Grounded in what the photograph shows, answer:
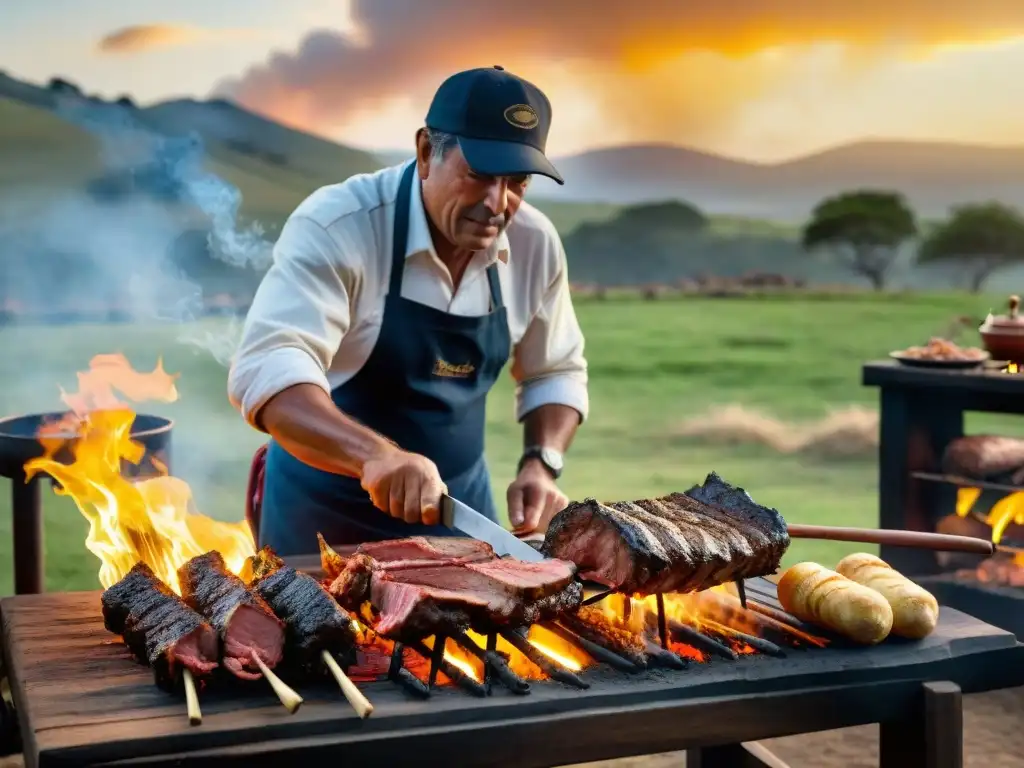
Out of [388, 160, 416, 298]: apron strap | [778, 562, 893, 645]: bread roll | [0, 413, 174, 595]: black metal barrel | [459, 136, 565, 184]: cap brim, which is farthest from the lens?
[0, 413, 174, 595]: black metal barrel

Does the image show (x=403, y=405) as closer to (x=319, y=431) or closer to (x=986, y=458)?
(x=319, y=431)

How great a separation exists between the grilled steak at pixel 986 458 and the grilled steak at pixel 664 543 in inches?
142

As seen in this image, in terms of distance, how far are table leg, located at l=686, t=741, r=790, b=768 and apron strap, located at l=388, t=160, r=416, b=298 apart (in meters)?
1.76

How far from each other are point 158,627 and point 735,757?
2084mm

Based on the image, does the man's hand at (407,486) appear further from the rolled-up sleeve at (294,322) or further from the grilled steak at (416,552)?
the rolled-up sleeve at (294,322)

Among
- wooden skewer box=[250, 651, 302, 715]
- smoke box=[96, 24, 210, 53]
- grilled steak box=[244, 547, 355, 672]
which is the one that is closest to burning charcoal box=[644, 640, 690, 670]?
grilled steak box=[244, 547, 355, 672]

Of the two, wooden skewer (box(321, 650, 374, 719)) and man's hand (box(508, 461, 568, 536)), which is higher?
man's hand (box(508, 461, 568, 536))

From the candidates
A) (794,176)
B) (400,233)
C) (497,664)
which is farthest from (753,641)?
(794,176)

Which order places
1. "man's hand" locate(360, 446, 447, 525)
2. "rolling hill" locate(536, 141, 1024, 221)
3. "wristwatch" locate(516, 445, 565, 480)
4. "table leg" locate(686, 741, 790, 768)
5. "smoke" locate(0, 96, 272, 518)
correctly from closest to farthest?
"man's hand" locate(360, 446, 447, 525) → "table leg" locate(686, 741, 790, 768) → "wristwatch" locate(516, 445, 565, 480) → "smoke" locate(0, 96, 272, 518) → "rolling hill" locate(536, 141, 1024, 221)

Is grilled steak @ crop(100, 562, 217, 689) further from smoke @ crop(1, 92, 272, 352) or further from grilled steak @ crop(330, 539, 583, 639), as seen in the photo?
smoke @ crop(1, 92, 272, 352)

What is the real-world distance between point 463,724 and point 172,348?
6476mm

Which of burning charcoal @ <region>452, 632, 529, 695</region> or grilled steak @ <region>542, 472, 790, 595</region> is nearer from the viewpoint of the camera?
burning charcoal @ <region>452, 632, 529, 695</region>

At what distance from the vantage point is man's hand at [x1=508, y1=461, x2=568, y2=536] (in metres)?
3.42

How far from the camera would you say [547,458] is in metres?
3.72
